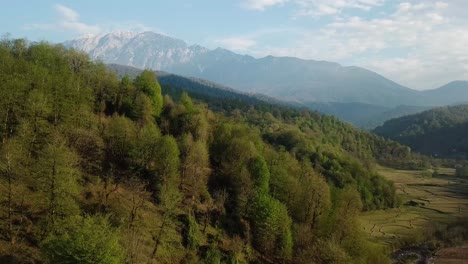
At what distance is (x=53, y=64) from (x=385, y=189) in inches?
4462

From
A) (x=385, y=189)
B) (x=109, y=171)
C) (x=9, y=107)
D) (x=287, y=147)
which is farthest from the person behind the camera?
(x=287, y=147)

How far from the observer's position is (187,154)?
8069cm

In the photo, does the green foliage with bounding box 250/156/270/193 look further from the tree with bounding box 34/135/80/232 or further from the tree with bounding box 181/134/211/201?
the tree with bounding box 34/135/80/232

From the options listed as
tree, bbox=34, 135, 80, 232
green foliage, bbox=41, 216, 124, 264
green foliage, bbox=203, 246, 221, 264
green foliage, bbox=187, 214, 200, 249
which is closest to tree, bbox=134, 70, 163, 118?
green foliage, bbox=187, 214, 200, 249

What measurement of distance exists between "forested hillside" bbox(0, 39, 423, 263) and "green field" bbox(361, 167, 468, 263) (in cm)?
2495

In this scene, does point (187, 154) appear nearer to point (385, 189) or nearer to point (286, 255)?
point (286, 255)

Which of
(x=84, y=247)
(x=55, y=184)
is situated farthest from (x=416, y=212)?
(x=84, y=247)

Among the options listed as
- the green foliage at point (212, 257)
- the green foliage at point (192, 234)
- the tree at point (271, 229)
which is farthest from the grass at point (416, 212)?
the green foliage at point (192, 234)

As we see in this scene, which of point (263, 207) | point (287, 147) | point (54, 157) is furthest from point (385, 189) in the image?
point (54, 157)

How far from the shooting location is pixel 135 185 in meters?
71.3

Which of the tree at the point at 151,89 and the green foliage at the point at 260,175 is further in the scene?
the tree at the point at 151,89

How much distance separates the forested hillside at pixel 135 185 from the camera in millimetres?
50812

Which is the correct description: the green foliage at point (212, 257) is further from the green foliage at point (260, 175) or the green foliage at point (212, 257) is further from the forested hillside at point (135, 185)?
the green foliage at point (260, 175)

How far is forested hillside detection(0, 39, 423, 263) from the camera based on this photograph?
50812 mm
